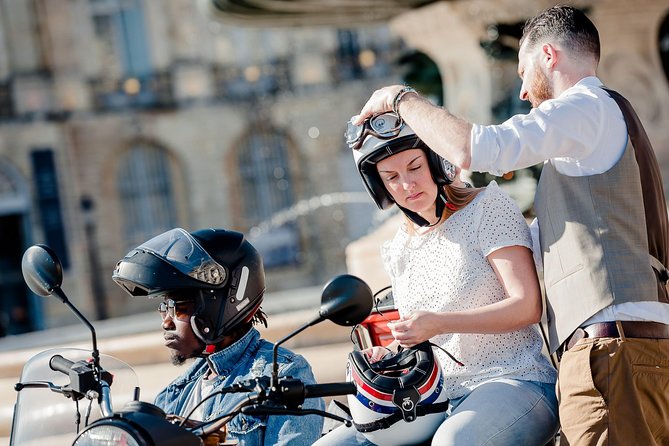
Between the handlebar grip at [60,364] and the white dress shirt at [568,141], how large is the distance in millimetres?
1009

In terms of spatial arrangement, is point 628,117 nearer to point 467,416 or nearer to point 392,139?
point 392,139

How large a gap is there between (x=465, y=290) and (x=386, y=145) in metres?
0.41

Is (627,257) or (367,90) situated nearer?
(627,257)

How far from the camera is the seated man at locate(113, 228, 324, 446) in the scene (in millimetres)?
2605

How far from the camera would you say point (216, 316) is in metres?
2.74

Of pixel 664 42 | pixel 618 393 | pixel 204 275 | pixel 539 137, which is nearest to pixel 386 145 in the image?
pixel 539 137

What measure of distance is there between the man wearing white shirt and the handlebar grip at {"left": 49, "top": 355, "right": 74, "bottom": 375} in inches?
38.0

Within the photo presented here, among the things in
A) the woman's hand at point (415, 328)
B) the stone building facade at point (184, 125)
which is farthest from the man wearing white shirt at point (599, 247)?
the stone building facade at point (184, 125)

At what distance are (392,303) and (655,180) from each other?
2.72ft

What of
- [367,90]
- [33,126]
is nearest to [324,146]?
[367,90]

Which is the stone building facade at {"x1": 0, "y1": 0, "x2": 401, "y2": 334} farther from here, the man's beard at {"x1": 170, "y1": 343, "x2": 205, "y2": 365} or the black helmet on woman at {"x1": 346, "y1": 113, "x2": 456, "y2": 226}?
the black helmet on woman at {"x1": 346, "y1": 113, "x2": 456, "y2": 226}

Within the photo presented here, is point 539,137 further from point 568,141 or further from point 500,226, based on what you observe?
point 500,226

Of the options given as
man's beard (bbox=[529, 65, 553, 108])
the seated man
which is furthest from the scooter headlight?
man's beard (bbox=[529, 65, 553, 108])

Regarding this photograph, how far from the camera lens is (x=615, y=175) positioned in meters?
2.42
